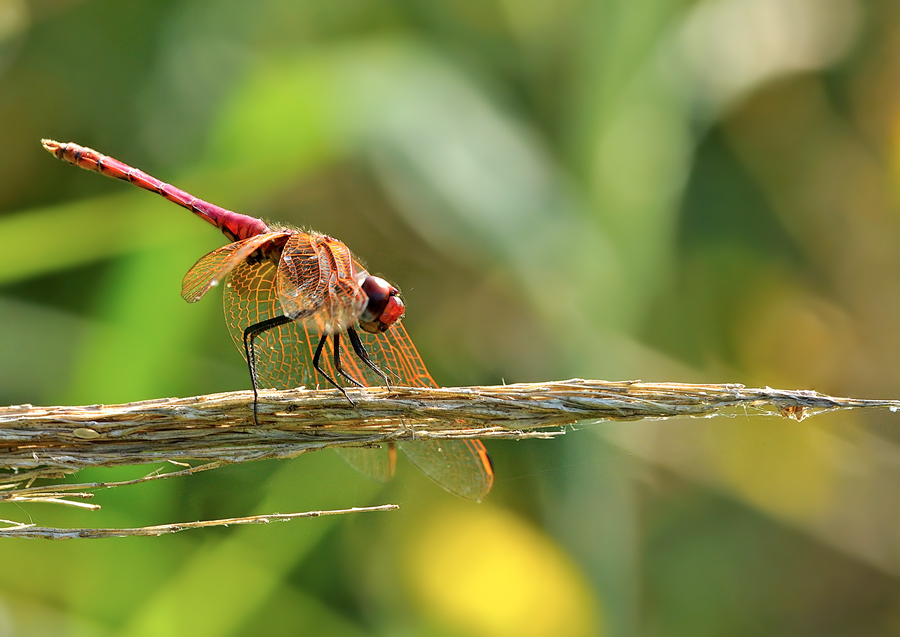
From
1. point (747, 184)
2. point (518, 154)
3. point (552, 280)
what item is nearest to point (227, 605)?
point (552, 280)

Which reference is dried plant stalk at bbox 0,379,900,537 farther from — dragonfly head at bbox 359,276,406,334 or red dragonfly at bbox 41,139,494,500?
dragonfly head at bbox 359,276,406,334

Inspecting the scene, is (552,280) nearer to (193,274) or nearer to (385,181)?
(385,181)

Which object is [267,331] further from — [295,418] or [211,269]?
[295,418]

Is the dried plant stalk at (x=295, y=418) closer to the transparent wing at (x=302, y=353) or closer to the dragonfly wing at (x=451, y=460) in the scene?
the dragonfly wing at (x=451, y=460)

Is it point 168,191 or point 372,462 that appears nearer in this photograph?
point 372,462

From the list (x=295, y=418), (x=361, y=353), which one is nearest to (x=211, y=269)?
(x=361, y=353)

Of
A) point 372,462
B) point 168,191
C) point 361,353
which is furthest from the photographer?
point 168,191

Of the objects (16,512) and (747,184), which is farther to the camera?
(747,184)
